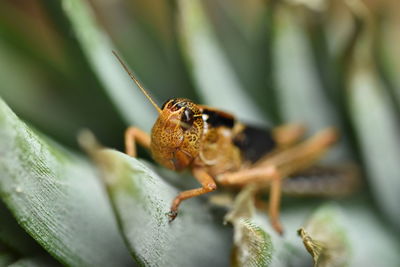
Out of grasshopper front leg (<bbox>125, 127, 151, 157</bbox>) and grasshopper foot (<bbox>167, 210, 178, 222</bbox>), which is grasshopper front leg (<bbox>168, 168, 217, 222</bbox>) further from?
grasshopper front leg (<bbox>125, 127, 151, 157</bbox>)

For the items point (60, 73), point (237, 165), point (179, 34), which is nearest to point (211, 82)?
point (179, 34)

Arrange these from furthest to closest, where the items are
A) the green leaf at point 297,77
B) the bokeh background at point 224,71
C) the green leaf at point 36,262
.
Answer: the green leaf at point 297,77
the bokeh background at point 224,71
the green leaf at point 36,262

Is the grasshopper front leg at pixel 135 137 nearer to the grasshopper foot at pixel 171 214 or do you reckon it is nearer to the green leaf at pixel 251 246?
the grasshopper foot at pixel 171 214

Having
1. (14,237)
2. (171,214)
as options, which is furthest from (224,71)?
(14,237)

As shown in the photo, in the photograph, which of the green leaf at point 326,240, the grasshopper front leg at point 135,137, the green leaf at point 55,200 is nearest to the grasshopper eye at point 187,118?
the grasshopper front leg at point 135,137

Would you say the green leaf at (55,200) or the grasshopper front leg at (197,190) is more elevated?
the green leaf at (55,200)

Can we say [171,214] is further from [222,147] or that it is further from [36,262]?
[222,147]

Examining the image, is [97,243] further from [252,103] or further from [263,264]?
[252,103]
